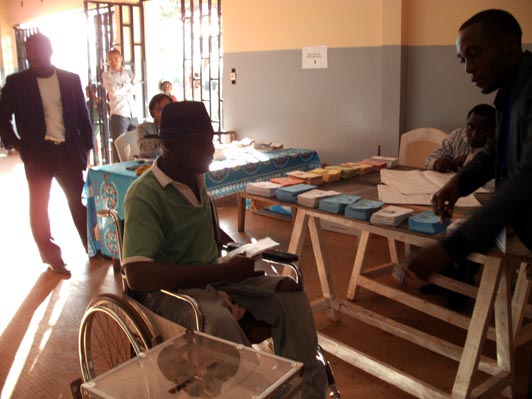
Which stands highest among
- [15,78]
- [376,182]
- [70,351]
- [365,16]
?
[365,16]

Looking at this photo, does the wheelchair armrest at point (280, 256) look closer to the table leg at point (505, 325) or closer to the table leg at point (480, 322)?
the table leg at point (480, 322)

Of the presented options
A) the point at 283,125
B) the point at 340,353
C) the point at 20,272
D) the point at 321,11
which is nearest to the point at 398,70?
the point at 321,11

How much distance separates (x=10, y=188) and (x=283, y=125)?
3.83 m

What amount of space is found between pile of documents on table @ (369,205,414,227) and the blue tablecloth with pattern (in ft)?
→ 6.27

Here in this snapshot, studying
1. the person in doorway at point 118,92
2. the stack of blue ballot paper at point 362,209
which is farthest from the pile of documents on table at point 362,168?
the person in doorway at point 118,92

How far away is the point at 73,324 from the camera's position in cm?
301

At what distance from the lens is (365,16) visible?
481cm

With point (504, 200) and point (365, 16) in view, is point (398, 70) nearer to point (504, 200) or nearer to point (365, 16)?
point (365, 16)

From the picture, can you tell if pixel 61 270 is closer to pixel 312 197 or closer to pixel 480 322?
pixel 312 197

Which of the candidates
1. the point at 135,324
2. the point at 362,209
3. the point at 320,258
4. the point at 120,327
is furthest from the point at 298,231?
the point at 135,324

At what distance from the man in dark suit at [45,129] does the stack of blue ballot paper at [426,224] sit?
2527 mm

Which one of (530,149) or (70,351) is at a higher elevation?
(530,149)

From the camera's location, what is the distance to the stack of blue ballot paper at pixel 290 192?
2562 millimetres

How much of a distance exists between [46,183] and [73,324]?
1.15 m
